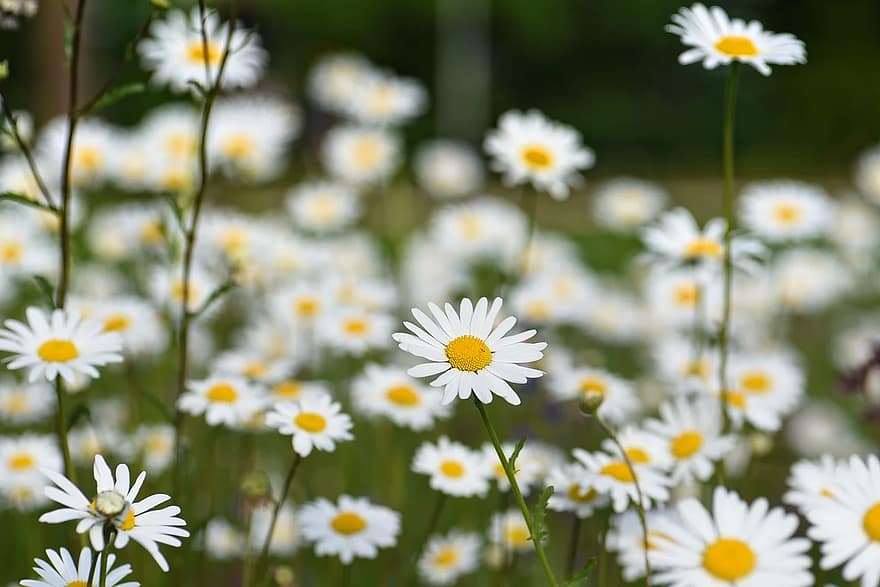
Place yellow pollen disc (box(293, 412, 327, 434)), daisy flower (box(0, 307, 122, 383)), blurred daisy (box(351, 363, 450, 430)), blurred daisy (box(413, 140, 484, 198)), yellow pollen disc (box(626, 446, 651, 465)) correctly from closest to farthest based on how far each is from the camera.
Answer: daisy flower (box(0, 307, 122, 383)) < yellow pollen disc (box(293, 412, 327, 434)) < yellow pollen disc (box(626, 446, 651, 465)) < blurred daisy (box(351, 363, 450, 430)) < blurred daisy (box(413, 140, 484, 198))

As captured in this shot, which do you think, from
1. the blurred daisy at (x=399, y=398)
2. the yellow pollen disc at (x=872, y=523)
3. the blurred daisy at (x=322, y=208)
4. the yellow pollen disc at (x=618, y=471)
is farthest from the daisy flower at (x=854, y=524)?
the blurred daisy at (x=322, y=208)

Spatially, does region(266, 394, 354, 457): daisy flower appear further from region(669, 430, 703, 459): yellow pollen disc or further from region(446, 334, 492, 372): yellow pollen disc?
region(669, 430, 703, 459): yellow pollen disc

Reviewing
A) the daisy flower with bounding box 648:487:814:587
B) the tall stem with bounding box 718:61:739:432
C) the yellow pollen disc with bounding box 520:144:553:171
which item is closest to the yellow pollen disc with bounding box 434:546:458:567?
the tall stem with bounding box 718:61:739:432

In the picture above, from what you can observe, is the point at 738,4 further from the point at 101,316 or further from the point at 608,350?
the point at 101,316

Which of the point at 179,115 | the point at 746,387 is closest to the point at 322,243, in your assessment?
the point at 179,115

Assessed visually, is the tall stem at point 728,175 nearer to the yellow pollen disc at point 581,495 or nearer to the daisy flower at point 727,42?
the daisy flower at point 727,42

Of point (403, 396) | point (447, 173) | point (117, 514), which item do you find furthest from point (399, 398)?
point (447, 173)

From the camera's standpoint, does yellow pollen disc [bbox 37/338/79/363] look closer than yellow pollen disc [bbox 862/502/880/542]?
No

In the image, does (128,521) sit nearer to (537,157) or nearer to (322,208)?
(537,157)
